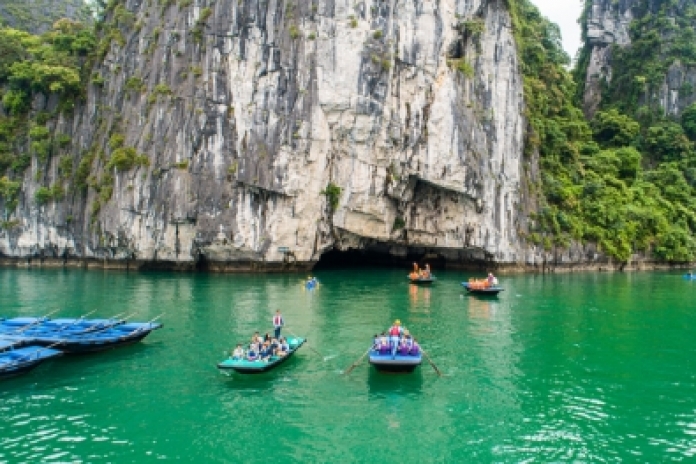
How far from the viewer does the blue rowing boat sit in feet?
46.9

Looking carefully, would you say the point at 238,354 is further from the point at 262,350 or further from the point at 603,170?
the point at 603,170

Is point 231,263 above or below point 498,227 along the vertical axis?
below

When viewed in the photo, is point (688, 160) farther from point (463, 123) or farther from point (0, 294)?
point (0, 294)

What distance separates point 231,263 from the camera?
129 feet

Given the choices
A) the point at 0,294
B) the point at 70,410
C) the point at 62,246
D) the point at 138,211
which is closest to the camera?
the point at 70,410

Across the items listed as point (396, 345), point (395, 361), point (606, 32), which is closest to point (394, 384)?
point (395, 361)

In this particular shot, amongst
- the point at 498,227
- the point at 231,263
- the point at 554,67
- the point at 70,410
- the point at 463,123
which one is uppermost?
the point at 554,67

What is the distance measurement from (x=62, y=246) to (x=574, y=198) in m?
39.8

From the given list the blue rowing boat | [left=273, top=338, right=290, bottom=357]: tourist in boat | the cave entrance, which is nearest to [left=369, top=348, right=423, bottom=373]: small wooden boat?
[left=273, top=338, right=290, bottom=357]: tourist in boat

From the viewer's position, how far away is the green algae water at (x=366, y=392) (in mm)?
10852

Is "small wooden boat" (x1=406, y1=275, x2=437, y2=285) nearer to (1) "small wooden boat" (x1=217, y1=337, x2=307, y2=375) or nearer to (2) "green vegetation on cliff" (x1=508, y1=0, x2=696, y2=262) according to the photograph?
(2) "green vegetation on cliff" (x1=508, y1=0, x2=696, y2=262)

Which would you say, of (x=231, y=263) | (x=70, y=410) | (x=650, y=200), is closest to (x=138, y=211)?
(x=231, y=263)

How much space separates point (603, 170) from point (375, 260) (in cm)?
2156

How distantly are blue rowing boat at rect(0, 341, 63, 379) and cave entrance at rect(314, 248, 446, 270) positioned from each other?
29238mm
